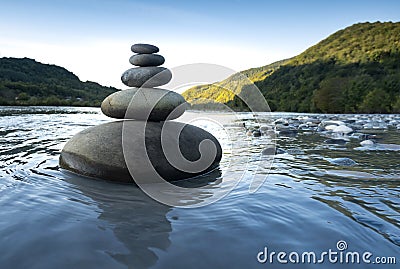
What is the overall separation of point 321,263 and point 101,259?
1.51 m

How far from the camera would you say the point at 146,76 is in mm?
5406

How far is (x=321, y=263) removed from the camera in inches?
73.7

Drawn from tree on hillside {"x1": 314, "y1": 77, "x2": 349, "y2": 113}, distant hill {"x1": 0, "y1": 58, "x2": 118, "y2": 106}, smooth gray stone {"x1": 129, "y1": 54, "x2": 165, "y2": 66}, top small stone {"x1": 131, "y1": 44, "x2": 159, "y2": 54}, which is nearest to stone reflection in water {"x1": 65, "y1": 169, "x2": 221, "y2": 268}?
smooth gray stone {"x1": 129, "y1": 54, "x2": 165, "y2": 66}

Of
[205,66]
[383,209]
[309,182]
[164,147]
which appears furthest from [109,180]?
[383,209]

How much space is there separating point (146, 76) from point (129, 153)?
1856mm

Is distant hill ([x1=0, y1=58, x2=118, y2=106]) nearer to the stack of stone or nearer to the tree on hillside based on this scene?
the tree on hillside

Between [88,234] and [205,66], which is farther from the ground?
[205,66]

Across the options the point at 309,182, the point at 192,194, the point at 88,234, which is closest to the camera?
the point at 88,234

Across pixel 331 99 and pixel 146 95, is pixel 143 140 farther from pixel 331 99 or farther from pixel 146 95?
pixel 331 99

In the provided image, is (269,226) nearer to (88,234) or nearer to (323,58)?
(88,234)

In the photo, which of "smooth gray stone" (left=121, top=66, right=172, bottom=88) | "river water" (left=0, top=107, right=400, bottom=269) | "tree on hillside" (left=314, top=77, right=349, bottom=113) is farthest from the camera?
"tree on hillside" (left=314, top=77, right=349, bottom=113)

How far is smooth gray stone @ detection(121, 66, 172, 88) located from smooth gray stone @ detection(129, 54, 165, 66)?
0.37 feet

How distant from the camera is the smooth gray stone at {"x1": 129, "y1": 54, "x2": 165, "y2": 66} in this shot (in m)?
5.52

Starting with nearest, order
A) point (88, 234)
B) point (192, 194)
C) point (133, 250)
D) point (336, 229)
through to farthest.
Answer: point (133, 250) → point (88, 234) → point (336, 229) → point (192, 194)
